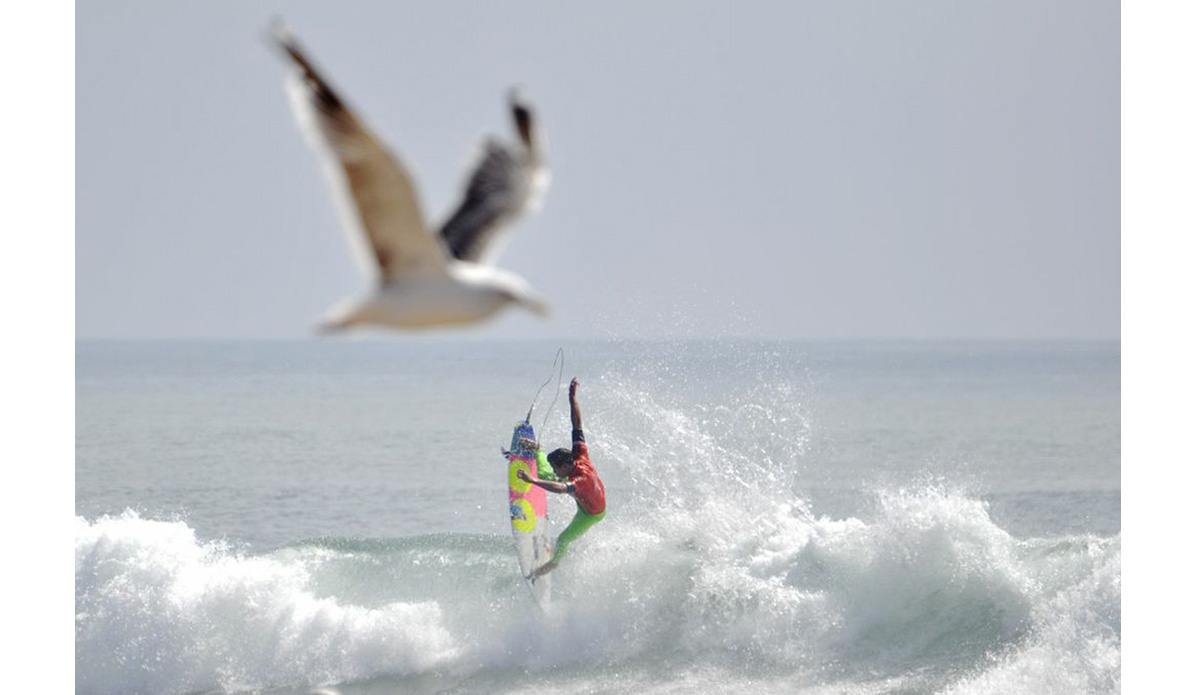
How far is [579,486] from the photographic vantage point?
6.24 metres

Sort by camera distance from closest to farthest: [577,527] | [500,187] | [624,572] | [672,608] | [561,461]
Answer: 1. [500,187]
2. [561,461]
3. [577,527]
4. [672,608]
5. [624,572]

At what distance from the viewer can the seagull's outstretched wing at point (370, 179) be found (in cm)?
201

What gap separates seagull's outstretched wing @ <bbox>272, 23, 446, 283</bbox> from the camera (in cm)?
201

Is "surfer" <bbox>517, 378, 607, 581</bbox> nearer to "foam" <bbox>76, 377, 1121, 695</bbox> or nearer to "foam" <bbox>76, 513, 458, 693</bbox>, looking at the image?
"foam" <bbox>76, 377, 1121, 695</bbox>

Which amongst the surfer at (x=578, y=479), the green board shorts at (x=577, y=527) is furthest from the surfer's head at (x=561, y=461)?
the green board shorts at (x=577, y=527)

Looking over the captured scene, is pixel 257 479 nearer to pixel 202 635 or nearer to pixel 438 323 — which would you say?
pixel 202 635

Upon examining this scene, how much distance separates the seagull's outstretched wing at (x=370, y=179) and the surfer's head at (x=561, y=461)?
4.28m

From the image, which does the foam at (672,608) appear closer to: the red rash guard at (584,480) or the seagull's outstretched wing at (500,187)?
the red rash guard at (584,480)

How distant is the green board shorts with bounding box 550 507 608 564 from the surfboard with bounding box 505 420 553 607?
0.13 metres

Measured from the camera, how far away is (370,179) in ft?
6.64

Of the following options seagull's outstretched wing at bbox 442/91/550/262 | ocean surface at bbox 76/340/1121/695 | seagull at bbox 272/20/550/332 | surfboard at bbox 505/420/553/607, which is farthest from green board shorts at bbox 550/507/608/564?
seagull at bbox 272/20/550/332

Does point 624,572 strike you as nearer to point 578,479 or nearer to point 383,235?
point 578,479

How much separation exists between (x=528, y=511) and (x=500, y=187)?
4570mm

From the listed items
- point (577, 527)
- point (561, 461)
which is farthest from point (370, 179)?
point (577, 527)
